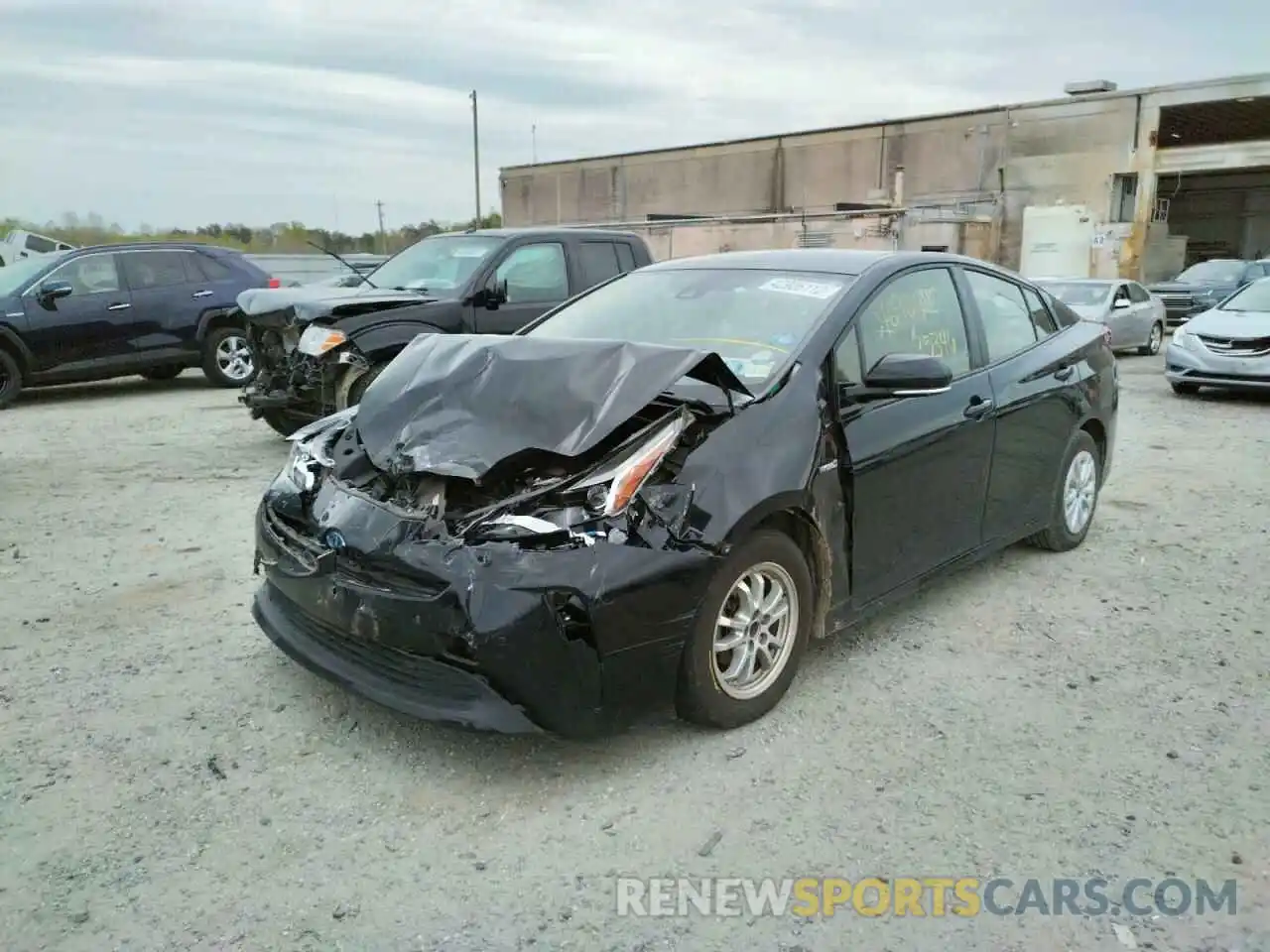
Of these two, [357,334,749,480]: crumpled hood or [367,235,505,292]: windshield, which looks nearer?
[357,334,749,480]: crumpled hood

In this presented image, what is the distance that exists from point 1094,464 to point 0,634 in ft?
18.4

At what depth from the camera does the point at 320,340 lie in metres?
7.28

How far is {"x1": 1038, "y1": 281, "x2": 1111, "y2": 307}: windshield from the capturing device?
16125 mm

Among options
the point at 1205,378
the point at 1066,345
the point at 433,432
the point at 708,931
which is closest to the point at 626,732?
the point at 708,931

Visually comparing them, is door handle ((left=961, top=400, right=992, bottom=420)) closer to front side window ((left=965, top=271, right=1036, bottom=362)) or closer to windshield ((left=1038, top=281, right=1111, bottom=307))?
front side window ((left=965, top=271, right=1036, bottom=362))

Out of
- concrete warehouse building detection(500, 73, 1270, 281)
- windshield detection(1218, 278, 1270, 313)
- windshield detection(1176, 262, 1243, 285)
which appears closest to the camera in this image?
windshield detection(1218, 278, 1270, 313)

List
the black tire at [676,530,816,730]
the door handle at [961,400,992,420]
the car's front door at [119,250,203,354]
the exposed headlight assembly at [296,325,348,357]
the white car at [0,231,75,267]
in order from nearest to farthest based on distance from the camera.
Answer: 1. the black tire at [676,530,816,730]
2. the door handle at [961,400,992,420]
3. the exposed headlight assembly at [296,325,348,357]
4. the car's front door at [119,250,203,354]
5. the white car at [0,231,75,267]

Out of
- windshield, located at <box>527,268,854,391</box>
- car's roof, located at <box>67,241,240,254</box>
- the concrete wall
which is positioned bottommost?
windshield, located at <box>527,268,854,391</box>

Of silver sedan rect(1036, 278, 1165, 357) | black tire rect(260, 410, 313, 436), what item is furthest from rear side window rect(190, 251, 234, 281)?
silver sedan rect(1036, 278, 1165, 357)

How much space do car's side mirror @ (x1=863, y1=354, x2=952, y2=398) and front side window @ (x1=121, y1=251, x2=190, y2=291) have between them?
993cm

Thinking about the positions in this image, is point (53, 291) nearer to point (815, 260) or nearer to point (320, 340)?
point (320, 340)

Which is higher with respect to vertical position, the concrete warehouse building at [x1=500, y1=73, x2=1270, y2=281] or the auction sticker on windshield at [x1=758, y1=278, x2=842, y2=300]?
Answer: the concrete warehouse building at [x1=500, y1=73, x2=1270, y2=281]

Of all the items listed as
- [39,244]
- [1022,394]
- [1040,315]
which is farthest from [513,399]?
[39,244]

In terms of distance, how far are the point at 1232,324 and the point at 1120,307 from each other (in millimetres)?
5228
